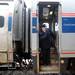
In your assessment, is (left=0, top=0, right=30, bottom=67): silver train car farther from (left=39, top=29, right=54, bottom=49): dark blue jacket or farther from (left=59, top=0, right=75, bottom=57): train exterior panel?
(left=59, top=0, right=75, bottom=57): train exterior panel

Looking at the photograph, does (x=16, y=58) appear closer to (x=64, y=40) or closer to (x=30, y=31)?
(x=30, y=31)

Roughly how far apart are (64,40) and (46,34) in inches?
38.1

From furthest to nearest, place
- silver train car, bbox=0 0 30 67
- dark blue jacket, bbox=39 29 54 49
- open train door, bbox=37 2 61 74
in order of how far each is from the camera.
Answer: silver train car, bbox=0 0 30 67
dark blue jacket, bbox=39 29 54 49
open train door, bbox=37 2 61 74

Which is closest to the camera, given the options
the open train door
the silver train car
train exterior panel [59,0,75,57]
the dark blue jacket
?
train exterior panel [59,0,75,57]

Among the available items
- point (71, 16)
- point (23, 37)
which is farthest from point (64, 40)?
point (23, 37)

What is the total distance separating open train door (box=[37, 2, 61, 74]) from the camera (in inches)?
480

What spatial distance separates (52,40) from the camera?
12.9 metres

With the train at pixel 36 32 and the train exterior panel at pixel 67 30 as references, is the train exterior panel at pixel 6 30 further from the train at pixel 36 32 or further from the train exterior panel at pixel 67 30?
the train exterior panel at pixel 67 30

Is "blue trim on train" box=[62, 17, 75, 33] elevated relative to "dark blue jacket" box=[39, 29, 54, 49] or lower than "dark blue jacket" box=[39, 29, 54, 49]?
elevated

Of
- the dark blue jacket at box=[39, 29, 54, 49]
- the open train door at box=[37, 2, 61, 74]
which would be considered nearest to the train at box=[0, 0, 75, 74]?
the open train door at box=[37, 2, 61, 74]

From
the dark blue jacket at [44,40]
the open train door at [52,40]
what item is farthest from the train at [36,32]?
the dark blue jacket at [44,40]

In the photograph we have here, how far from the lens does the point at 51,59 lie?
41.2ft

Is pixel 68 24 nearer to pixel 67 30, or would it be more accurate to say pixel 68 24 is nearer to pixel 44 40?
pixel 67 30

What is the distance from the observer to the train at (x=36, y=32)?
12.1 meters
